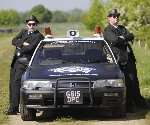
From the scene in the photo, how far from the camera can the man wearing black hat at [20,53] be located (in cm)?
1137

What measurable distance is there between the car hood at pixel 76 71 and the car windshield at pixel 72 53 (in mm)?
349

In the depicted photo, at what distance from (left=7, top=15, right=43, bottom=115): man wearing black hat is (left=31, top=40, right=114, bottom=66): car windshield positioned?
0.61 feet

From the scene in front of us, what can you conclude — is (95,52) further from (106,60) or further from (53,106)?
(53,106)

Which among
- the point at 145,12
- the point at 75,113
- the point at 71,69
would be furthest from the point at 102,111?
the point at 145,12

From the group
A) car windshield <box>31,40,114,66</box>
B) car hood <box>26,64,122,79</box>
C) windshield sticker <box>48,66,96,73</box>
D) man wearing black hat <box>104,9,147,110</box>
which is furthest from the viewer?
man wearing black hat <box>104,9,147,110</box>

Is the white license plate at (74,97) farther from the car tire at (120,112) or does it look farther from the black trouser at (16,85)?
the black trouser at (16,85)

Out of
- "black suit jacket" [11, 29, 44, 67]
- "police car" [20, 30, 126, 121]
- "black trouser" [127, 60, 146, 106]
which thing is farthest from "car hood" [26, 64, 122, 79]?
"black trouser" [127, 60, 146, 106]

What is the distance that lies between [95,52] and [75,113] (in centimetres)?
122

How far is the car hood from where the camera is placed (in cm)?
1023

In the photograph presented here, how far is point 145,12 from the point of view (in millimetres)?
33000

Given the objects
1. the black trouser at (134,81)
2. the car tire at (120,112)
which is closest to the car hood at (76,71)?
the car tire at (120,112)

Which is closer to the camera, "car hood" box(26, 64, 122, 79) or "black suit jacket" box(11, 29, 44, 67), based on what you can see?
"car hood" box(26, 64, 122, 79)

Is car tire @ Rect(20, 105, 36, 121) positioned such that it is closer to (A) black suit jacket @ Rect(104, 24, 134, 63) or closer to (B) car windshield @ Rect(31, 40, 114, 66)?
(B) car windshield @ Rect(31, 40, 114, 66)

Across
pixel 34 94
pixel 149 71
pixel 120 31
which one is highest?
pixel 120 31
